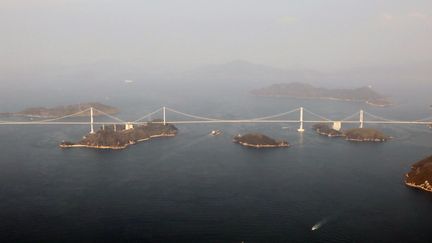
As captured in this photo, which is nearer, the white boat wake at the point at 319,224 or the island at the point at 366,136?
the white boat wake at the point at 319,224

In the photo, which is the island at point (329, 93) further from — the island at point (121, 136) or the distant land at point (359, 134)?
the island at point (121, 136)

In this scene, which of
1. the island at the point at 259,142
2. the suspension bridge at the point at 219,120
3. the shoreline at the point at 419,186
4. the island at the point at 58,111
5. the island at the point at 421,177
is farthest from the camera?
the island at the point at 58,111

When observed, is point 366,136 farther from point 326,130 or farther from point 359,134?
point 326,130

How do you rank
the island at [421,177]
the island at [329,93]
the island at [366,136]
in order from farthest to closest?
the island at [329,93] < the island at [366,136] < the island at [421,177]

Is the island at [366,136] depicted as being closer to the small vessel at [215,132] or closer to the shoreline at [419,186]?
the small vessel at [215,132]

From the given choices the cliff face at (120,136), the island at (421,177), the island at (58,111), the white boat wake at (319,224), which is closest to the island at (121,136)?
the cliff face at (120,136)

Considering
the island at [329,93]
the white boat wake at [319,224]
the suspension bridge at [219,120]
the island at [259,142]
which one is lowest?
the white boat wake at [319,224]

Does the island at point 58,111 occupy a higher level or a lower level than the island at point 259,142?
higher

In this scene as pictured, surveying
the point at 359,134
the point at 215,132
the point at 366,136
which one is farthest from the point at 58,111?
the point at 366,136
